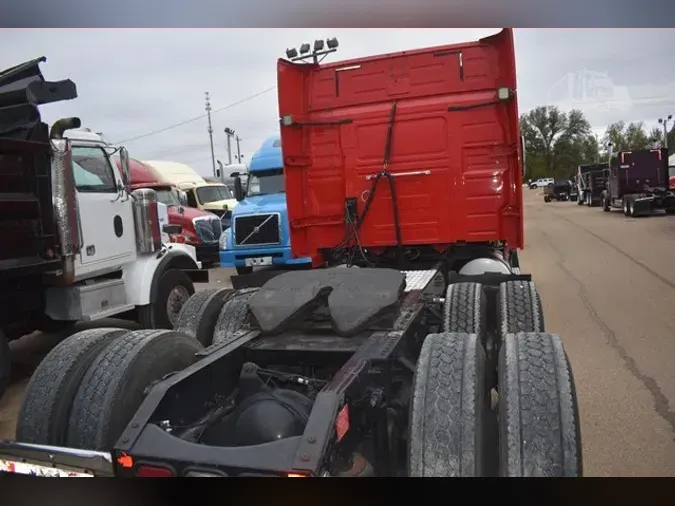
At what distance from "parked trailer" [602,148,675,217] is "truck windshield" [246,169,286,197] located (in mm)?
14089

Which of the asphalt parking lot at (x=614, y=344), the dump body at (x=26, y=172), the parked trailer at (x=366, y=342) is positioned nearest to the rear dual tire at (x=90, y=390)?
the parked trailer at (x=366, y=342)

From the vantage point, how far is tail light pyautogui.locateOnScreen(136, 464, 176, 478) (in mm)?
2141

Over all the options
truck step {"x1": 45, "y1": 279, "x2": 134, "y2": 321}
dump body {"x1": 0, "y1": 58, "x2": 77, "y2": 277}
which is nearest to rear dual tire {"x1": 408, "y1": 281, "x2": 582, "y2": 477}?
dump body {"x1": 0, "y1": 58, "x2": 77, "y2": 277}

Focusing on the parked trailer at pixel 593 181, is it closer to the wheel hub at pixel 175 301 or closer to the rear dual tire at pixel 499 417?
the wheel hub at pixel 175 301

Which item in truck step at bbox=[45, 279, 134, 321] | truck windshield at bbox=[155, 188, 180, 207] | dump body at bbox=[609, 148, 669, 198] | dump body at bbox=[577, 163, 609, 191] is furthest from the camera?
dump body at bbox=[577, 163, 609, 191]

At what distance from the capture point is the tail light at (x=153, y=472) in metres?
2.14

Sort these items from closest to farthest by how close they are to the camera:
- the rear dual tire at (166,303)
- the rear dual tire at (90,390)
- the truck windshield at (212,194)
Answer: the rear dual tire at (90,390) → the rear dual tire at (166,303) → the truck windshield at (212,194)

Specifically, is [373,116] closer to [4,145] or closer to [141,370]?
[4,145]

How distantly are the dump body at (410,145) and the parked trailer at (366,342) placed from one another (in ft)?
0.05

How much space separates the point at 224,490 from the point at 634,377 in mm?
3828

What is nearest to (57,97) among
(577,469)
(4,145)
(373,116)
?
(4,145)

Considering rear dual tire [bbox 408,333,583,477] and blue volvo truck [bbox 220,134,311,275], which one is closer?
rear dual tire [bbox 408,333,583,477]

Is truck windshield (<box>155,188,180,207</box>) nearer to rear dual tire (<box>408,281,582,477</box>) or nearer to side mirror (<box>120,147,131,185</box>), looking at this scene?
side mirror (<box>120,147,131,185</box>)

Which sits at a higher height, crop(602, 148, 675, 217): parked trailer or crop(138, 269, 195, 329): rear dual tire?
crop(602, 148, 675, 217): parked trailer
